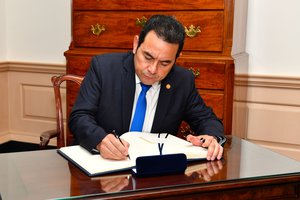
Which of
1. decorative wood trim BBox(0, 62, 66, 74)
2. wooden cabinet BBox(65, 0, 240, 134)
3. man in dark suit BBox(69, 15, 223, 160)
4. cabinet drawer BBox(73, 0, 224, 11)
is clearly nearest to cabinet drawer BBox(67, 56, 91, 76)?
wooden cabinet BBox(65, 0, 240, 134)

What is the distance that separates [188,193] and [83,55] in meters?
2.08

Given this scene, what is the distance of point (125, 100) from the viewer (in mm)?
2344

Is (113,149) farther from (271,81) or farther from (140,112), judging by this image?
(271,81)

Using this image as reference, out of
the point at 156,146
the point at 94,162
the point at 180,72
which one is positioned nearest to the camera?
the point at 94,162

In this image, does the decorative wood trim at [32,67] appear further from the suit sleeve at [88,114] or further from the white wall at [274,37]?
the suit sleeve at [88,114]

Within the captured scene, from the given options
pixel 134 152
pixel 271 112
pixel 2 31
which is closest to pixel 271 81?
pixel 271 112

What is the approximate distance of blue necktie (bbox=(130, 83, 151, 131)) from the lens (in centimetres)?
234

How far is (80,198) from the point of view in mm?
1362

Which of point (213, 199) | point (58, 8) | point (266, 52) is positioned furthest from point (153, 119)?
point (58, 8)

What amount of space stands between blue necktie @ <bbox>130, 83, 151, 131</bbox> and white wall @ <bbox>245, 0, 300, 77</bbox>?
1769mm

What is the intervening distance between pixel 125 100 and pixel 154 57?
1.14ft

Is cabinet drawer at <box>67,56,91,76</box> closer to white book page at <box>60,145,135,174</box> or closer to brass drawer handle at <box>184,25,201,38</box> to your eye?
brass drawer handle at <box>184,25,201,38</box>

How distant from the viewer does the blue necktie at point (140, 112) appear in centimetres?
234

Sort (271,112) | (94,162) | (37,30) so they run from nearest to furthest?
(94,162) → (271,112) → (37,30)
